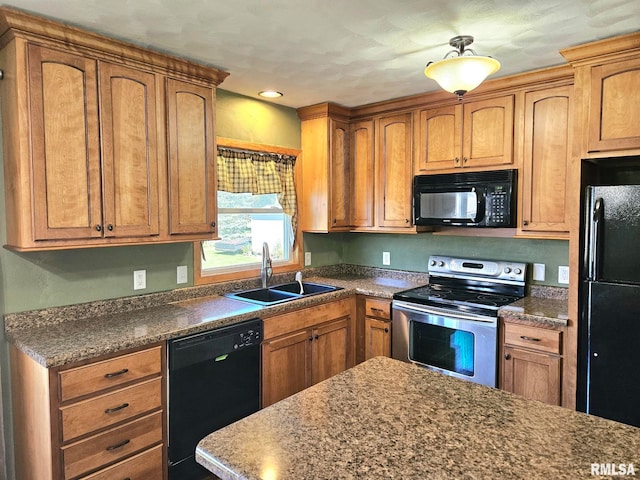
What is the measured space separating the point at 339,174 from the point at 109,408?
8.10 feet

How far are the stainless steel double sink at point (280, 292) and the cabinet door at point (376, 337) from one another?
1.25 ft

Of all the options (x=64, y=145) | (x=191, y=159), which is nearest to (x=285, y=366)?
(x=191, y=159)

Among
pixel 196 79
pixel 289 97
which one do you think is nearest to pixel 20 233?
pixel 196 79

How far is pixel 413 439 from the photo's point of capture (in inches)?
45.3

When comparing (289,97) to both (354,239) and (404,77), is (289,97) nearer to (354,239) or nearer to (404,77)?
(404,77)

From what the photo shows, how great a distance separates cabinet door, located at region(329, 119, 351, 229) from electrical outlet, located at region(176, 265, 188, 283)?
50.5 inches

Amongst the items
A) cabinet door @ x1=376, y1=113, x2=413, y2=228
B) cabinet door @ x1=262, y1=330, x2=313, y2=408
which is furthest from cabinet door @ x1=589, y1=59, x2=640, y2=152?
cabinet door @ x1=262, y1=330, x2=313, y2=408

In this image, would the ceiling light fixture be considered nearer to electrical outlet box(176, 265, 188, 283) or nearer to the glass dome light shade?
the glass dome light shade

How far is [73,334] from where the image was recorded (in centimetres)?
214

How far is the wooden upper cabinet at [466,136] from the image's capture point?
2.99 metres

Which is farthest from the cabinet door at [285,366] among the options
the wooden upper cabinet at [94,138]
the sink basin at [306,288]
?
the wooden upper cabinet at [94,138]

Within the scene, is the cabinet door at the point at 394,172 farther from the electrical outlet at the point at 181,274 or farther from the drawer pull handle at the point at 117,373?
the drawer pull handle at the point at 117,373

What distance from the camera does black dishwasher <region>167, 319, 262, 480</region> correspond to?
2.28 metres

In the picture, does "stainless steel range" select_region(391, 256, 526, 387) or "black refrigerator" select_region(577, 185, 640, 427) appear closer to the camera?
"black refrigerator" select_region(577, 185, 640, 427)
